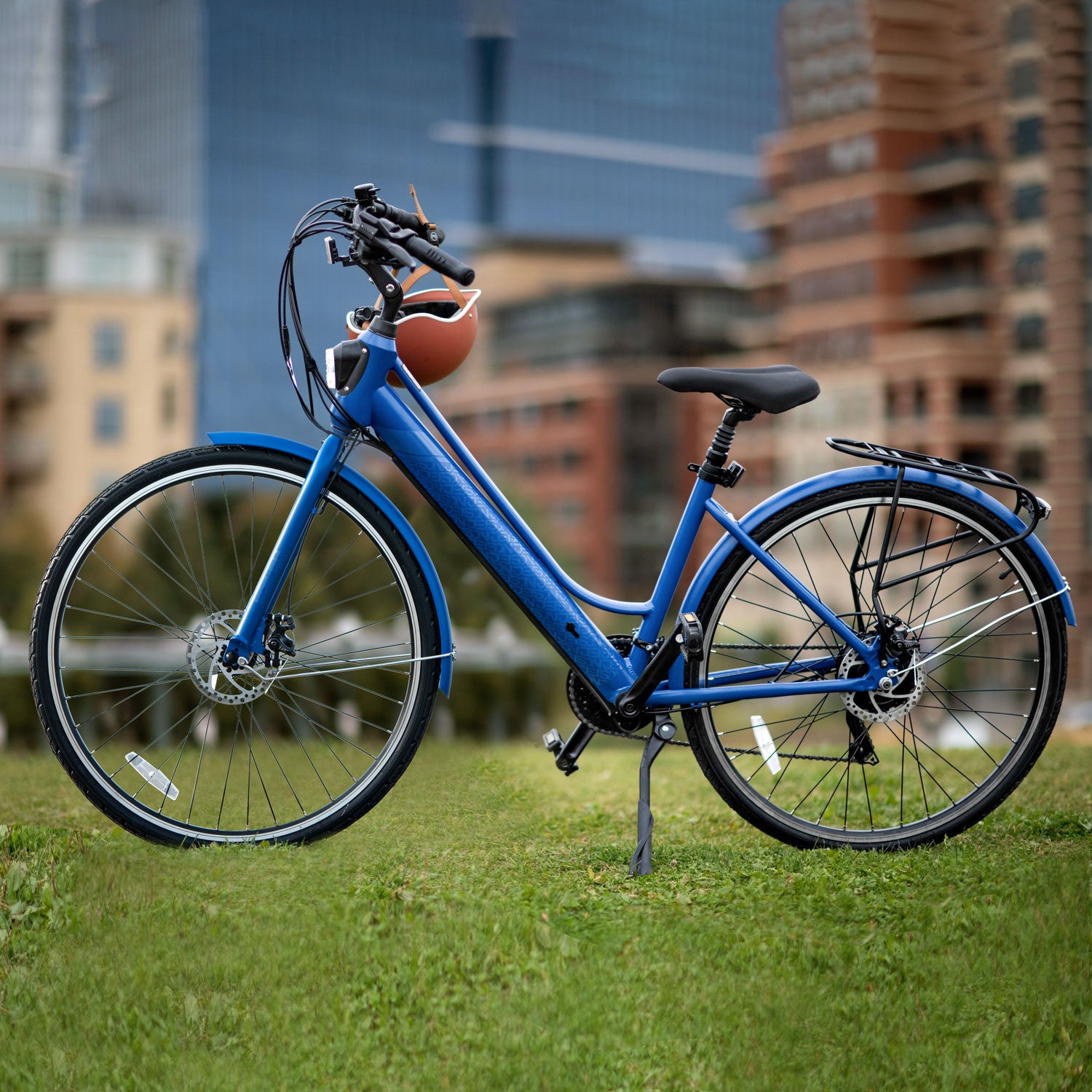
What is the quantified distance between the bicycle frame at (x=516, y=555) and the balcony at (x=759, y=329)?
65162mm

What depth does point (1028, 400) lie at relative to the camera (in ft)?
191

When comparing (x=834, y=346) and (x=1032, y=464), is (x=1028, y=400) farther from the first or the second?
(x=834, y=346)

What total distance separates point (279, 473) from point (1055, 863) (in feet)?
6.09

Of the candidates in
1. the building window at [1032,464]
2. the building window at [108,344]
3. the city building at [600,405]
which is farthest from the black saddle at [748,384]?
the city building at [600,405]

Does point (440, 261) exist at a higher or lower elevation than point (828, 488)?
higher

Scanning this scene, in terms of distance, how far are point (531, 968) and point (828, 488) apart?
116 cm

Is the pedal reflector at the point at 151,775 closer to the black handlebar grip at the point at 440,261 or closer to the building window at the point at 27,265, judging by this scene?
the black handlebar grip at the point at 440,261

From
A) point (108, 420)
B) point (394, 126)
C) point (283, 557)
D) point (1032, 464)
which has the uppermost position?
point (394, 126)

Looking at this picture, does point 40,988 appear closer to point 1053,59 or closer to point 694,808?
point 694,808

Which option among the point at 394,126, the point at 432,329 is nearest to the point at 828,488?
the point at 432,329

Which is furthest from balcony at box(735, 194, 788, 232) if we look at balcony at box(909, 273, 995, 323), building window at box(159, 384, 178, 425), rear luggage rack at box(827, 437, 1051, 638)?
rear luggage rack at box(827, 437, 1051, 638)

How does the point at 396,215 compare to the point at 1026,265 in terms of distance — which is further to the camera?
the point at 1026,265

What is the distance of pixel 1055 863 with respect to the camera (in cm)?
304

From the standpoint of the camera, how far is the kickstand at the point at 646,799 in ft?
9.66
